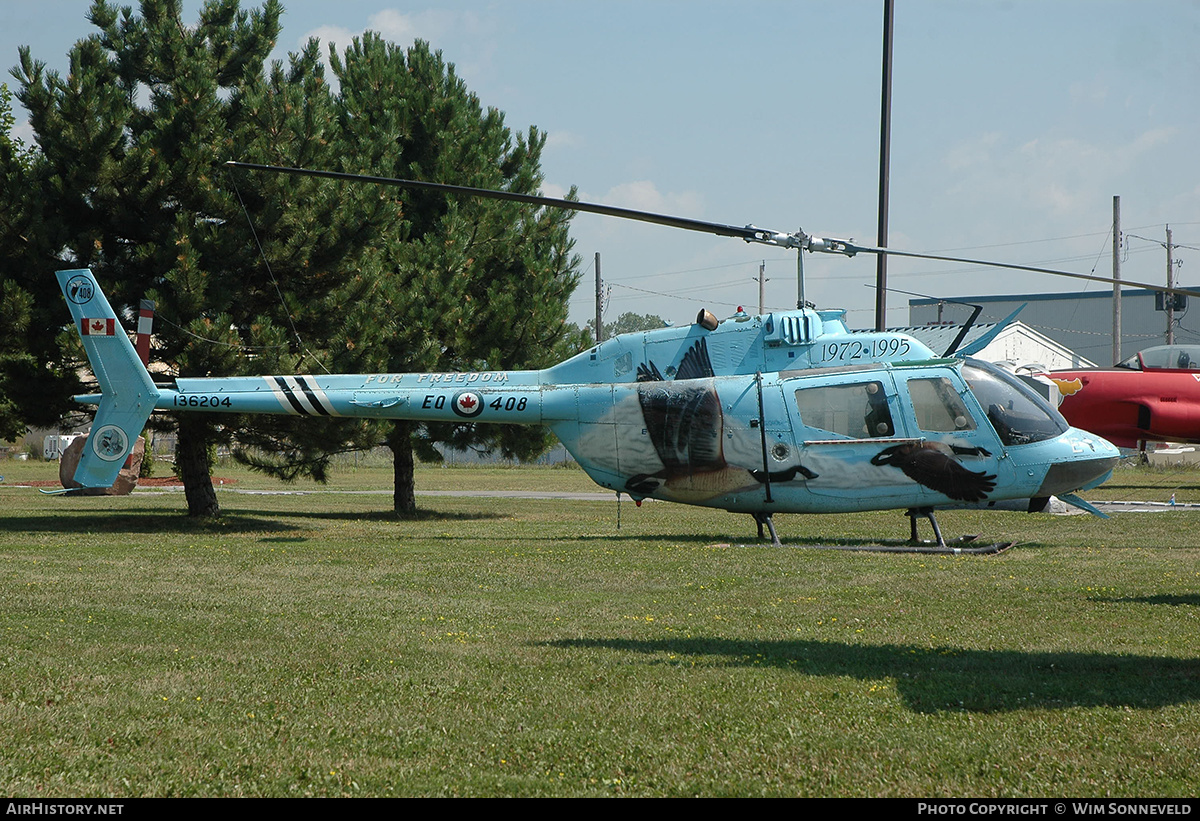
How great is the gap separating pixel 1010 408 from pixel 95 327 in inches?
512

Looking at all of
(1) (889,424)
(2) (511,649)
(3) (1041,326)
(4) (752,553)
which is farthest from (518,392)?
(3) (1041,326)

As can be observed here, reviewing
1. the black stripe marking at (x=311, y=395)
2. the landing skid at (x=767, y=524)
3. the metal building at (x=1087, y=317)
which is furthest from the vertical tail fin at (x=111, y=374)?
the metal building at (x=1087, y=317)

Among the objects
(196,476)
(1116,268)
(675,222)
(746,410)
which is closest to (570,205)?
(675,222)

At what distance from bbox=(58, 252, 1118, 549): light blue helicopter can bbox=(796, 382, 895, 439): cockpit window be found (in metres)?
0.02

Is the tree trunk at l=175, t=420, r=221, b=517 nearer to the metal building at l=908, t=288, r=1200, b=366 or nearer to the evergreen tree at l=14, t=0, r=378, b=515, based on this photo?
the evergreen tree at l=14, t=0, r=378, b=515

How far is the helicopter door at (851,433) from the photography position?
14.4 meters

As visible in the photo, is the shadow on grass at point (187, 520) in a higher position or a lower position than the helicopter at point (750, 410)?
lower

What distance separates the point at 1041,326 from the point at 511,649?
226 feet

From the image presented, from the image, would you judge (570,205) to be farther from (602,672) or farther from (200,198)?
(200,198)

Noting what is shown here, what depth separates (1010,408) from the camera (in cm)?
1427

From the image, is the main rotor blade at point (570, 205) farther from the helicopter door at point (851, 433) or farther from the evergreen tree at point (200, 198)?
the evergreen tree at point (200, 198)

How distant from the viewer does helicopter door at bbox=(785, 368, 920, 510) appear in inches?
566

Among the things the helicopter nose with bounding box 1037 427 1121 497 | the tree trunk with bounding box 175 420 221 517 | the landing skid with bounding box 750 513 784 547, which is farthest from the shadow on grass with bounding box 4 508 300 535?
the helicopter nose with bounding box 1037 427 1121 497

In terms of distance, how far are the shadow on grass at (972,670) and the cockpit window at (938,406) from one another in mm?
7006
